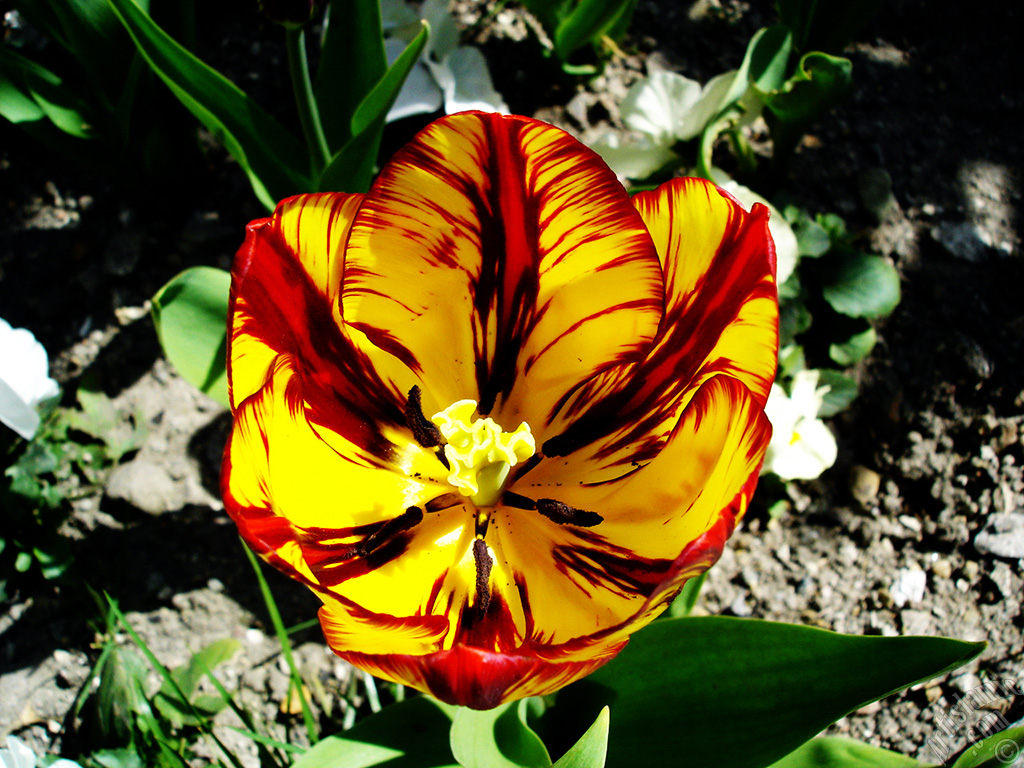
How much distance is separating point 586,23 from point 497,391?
39.6 inches

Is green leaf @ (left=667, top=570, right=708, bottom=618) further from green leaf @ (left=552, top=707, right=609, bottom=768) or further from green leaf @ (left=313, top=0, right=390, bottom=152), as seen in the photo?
green leaf @ (left=313, top=0, right=390, bottom=152)

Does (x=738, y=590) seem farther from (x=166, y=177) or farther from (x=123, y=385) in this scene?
(x=166, y=177)

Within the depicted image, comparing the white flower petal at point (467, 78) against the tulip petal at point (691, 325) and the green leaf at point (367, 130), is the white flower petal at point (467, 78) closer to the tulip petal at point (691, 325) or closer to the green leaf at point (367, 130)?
the green leaf at point (367, 130)

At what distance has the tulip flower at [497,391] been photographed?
0.92 m

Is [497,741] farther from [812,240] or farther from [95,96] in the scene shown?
[95,96]

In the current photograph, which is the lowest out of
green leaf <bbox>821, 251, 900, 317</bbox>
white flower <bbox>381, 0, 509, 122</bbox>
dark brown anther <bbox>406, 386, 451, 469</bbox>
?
green leaf <bbox>821, 251, 900, 317</bbox>

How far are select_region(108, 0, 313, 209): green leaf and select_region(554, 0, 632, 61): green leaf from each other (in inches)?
27.3

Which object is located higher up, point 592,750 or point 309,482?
point 309,482

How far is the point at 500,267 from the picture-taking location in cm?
115

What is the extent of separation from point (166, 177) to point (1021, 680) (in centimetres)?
211

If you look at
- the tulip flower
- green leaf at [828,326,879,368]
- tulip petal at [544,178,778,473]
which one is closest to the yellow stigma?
the tulip flower

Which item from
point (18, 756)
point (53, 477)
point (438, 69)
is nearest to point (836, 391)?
point (438, 69)

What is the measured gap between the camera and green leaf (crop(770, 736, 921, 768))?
109 centimetres

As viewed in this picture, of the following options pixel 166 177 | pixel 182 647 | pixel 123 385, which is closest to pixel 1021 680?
pixel 182 647
